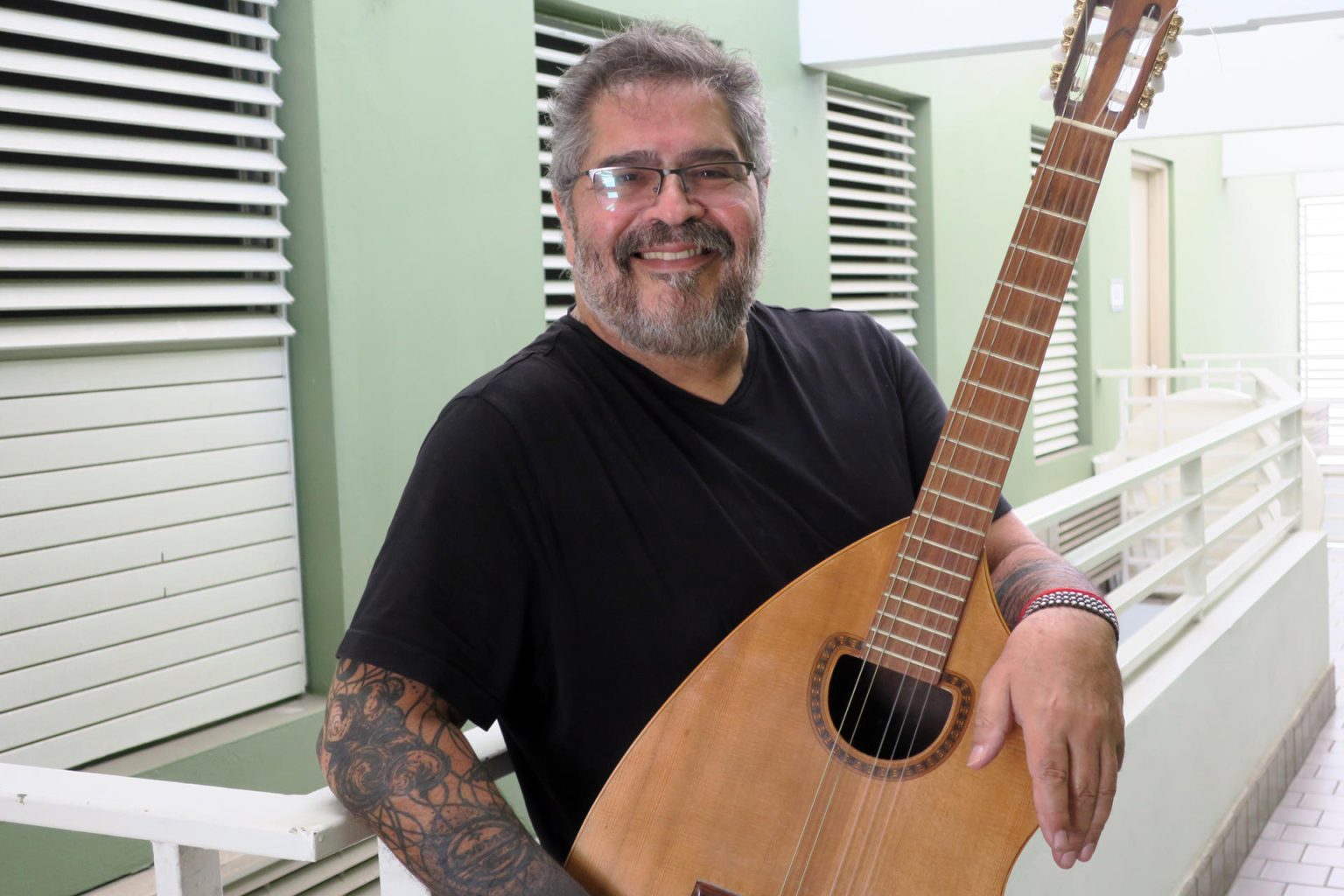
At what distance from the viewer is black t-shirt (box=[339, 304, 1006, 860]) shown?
127 cm

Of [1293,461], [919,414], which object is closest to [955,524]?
[919,414]

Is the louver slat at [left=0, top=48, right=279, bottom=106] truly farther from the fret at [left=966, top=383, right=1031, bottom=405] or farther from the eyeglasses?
the fret at [left=966, top=383, right=1031, bottom=405]

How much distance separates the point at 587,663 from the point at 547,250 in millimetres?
3171

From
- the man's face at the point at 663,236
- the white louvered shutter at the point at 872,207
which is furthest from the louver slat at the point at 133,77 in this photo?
the white louvered shutter at the point at 872,207

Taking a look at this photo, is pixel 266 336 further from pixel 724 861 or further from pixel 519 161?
pixel 724 861

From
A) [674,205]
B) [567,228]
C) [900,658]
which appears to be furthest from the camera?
[567,228]

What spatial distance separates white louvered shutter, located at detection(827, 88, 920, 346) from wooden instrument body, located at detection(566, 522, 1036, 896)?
4.65 metres

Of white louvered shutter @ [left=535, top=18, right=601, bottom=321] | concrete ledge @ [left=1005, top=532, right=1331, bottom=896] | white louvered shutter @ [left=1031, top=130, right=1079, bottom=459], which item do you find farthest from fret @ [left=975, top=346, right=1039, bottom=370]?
white louvered shutter @ [left=1031, top=130, right=1079, bottom=459]

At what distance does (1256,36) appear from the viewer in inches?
307

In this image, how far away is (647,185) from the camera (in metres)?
1.50

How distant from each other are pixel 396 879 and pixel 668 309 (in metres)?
0.71

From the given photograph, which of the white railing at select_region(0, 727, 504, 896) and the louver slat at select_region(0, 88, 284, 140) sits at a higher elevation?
the louver slat at select_region(0, 88, 284, 140)

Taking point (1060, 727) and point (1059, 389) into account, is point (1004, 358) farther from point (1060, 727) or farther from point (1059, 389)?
point (1059, 389)

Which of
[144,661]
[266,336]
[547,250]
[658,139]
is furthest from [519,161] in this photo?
[658,139]
